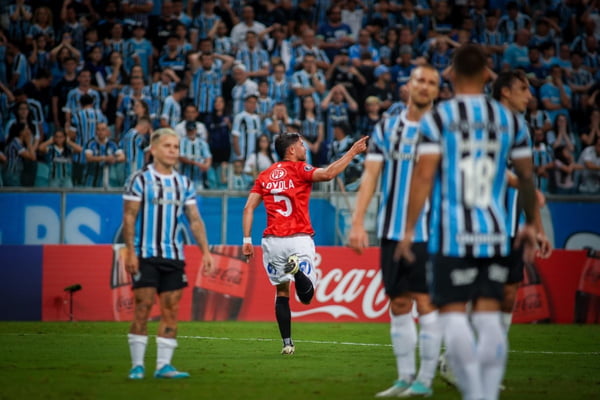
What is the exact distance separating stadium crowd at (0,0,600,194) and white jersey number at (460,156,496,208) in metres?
12.1

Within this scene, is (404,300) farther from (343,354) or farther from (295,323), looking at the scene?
(295,323)

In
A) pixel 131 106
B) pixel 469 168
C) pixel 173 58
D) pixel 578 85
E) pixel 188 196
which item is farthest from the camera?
pixel 578 85

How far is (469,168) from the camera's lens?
6527 mm

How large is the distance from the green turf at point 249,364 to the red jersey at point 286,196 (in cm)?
152

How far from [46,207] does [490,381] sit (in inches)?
507

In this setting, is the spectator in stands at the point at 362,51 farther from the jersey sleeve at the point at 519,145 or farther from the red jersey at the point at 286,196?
the jersey sleeve at the point at 519,145

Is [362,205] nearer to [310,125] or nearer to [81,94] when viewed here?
[310,125]

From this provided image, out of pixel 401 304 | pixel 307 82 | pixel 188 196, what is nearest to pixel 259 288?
pixel 307 82

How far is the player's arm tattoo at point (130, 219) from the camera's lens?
900 centimetres

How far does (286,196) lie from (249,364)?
228 centimetres

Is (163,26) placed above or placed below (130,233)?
above

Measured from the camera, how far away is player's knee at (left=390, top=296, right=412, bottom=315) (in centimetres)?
831

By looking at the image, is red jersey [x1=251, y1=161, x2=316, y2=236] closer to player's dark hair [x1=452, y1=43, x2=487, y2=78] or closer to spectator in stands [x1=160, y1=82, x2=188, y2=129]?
player's dark hair [x1=452, y1=43, x2=487, y2=78]

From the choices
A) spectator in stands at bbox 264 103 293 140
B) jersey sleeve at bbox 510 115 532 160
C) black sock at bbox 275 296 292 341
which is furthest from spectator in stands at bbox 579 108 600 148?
jersey sleeve at bbox 510 115 532 160
